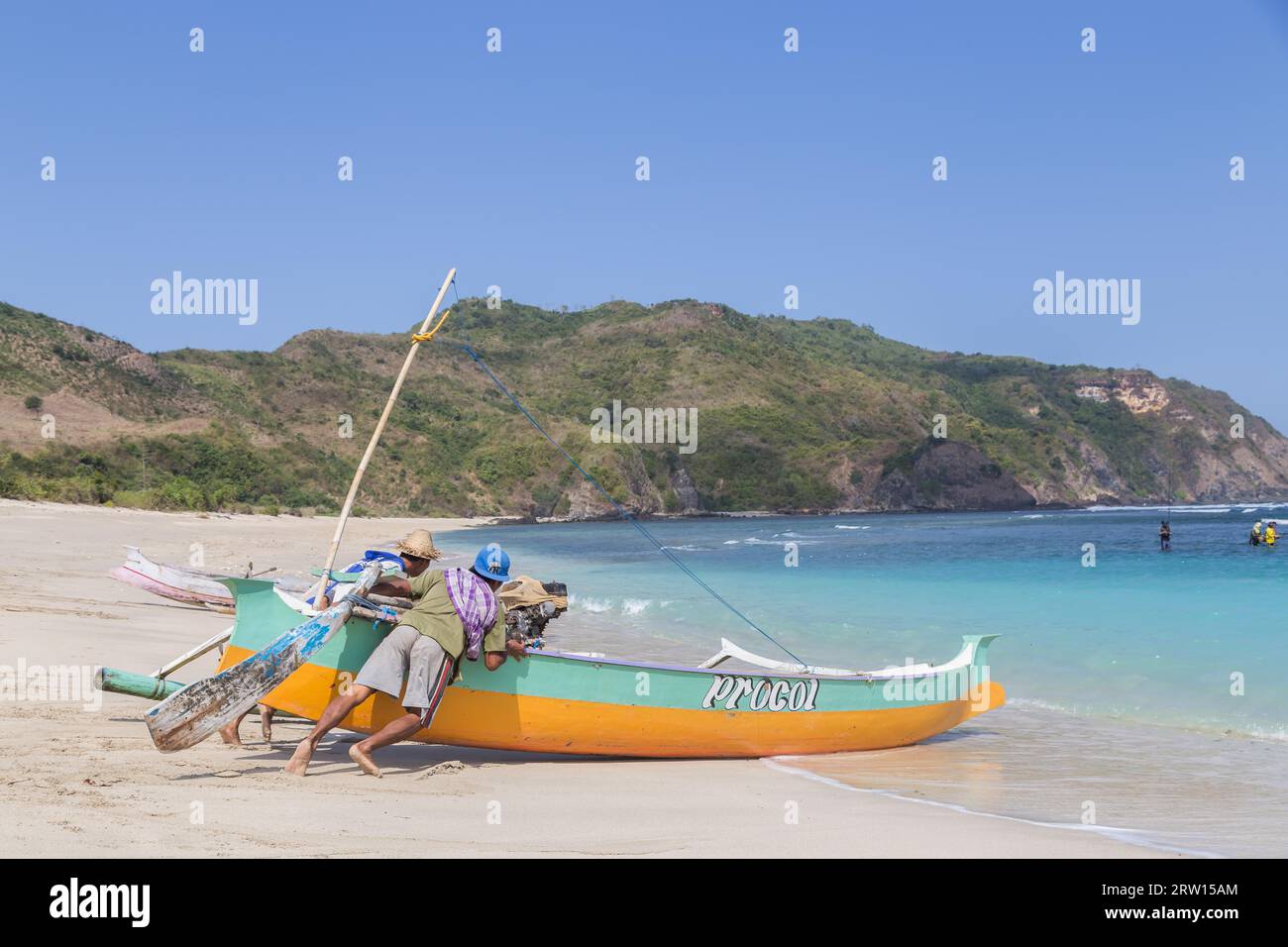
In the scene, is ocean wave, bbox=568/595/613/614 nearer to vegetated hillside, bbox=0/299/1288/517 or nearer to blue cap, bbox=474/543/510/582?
blue cap, bbox=474/543/510/582

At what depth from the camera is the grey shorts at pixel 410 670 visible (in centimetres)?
643

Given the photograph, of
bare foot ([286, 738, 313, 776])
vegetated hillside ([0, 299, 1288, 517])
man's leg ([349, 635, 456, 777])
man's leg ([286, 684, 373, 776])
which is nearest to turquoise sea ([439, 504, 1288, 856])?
man's leg ([349, 635, 456, 777])

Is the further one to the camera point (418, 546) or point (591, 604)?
point (591, 604)

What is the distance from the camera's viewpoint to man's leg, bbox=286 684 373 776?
19.9 ft

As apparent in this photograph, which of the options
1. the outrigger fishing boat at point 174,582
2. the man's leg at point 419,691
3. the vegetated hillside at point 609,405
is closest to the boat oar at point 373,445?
the man's leg at point 419,691

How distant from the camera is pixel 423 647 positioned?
650 centimetres

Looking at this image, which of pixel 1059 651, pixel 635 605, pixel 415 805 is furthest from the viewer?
pixel 635 605

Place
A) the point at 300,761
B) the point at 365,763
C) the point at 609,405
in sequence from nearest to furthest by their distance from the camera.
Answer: the point at 300,761 < the point at 365,763 < the point at 609,405

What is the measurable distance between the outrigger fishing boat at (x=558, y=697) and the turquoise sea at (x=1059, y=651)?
1.42ft

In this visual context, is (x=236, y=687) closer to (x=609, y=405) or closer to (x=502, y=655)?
(x=502, y=655)

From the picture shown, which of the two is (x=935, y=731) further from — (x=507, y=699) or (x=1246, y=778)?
(x=507, y=699)

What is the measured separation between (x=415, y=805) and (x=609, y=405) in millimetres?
112070

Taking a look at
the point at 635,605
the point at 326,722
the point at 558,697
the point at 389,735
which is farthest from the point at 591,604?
the point at 326,722

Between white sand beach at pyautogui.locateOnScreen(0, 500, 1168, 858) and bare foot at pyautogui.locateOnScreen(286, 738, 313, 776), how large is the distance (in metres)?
0.10
